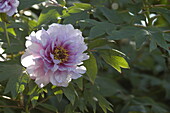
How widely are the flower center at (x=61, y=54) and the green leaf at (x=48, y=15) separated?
0.19 m

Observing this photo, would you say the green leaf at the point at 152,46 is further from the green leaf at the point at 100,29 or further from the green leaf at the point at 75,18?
the green leaf at the point at 75,18

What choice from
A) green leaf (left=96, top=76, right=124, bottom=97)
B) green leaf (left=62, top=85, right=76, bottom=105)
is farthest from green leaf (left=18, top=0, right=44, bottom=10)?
green leaf (left=96, top=76, right=124, bottom=97)

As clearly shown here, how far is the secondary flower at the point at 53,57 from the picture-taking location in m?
1.05

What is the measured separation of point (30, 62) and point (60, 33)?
0.43 ft

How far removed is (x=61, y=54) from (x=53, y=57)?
6cm

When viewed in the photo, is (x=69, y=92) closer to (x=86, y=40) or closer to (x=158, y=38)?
(x=86, y=40)

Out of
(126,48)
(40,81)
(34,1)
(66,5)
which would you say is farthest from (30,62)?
(126,48)

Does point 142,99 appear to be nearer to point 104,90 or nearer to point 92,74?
point 104,90

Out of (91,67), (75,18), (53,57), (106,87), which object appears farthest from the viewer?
(106,87)

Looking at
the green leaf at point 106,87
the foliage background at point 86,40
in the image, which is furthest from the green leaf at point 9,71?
the green leaf at point 106,87

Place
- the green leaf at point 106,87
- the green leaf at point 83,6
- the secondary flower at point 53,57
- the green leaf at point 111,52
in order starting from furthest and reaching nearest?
the green leaf at point 106,87 → the green leaf at point 83,6 → the green leaf at point 111,52 → the secondary flower at point 53,57

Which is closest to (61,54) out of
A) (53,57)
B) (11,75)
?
(53,57)

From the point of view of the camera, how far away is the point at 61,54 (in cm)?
111

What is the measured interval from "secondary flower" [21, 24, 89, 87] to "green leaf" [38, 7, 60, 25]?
177 millimetres
